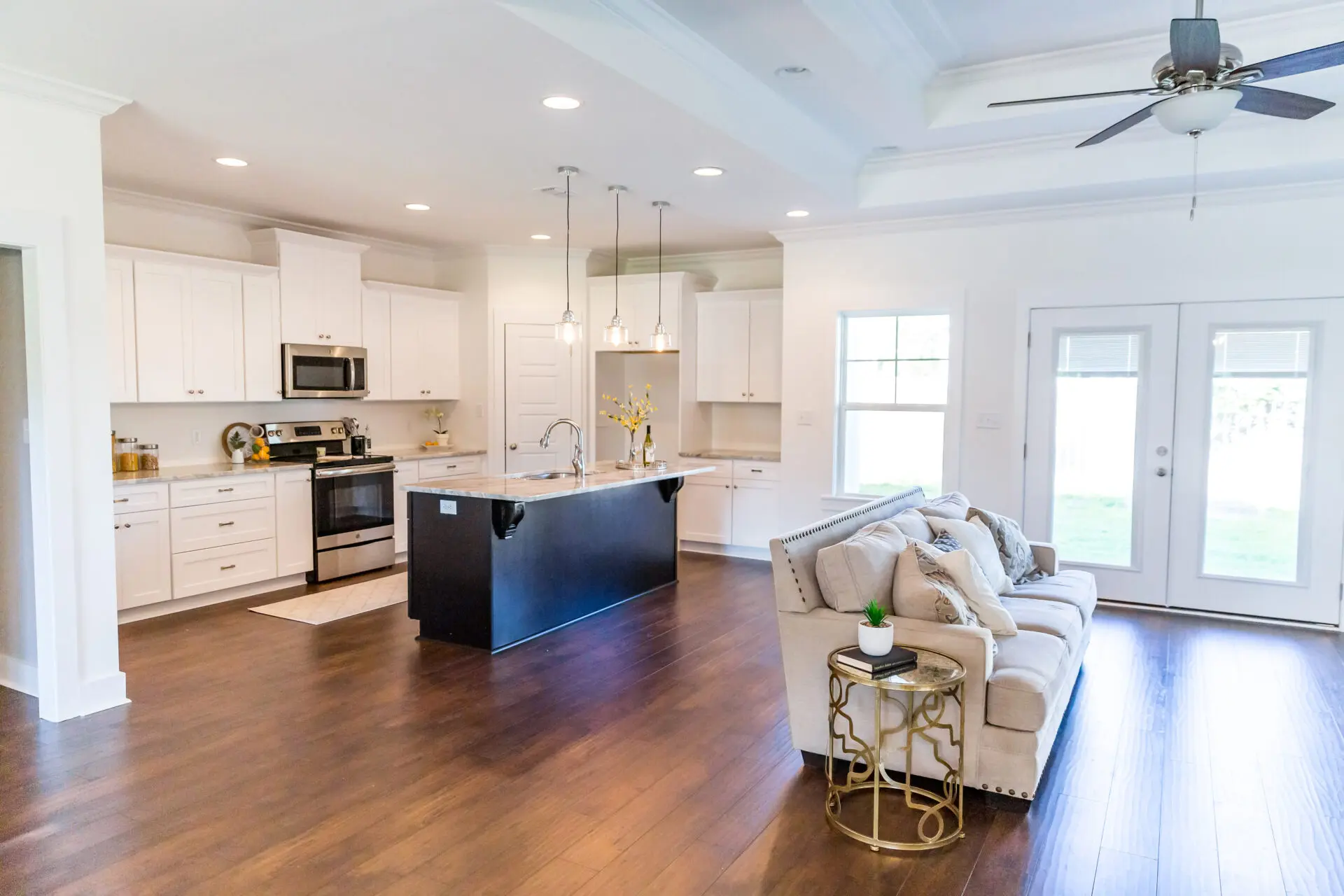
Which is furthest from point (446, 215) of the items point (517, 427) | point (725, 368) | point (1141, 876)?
point (1141, 876)

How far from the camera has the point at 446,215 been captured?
6.10 metres

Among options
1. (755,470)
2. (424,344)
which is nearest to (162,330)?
(424,344)

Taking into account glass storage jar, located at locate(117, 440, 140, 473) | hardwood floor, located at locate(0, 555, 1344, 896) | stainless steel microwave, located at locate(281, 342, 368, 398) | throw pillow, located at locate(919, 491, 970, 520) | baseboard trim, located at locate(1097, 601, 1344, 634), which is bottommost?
hardwood floor, located at locate(0, 555, 1344, 896)

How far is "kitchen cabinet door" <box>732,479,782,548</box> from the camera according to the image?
6.98 m

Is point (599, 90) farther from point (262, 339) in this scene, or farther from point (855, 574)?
point (262, 339)

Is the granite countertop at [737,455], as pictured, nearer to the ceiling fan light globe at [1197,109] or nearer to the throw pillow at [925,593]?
the throw pillow at [925,593]

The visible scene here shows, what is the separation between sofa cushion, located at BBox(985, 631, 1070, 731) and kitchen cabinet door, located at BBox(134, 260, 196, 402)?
520 centimetres

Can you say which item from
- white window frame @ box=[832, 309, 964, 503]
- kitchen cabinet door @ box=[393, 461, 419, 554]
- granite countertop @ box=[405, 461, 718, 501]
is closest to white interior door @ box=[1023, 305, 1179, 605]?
white window frame @ box=[832, 309, 964, 503]

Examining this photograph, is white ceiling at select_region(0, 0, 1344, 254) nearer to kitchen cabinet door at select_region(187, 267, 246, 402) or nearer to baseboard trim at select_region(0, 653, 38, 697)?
kitchen cabinet door at select_region(187, 267, 246, 402)

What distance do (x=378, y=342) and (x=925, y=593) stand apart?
5.23 metres

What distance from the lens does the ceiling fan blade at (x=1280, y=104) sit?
2.89 metres

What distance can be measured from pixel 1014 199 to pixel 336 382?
501 cm

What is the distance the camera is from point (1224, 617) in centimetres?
539

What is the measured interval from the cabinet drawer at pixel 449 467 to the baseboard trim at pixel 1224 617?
4930 mm
